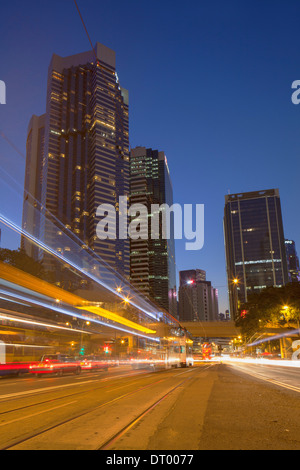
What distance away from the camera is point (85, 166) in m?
189

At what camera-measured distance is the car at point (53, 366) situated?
95.9 feet

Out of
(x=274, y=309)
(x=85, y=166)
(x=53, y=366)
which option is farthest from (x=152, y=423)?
(x=85, y=166)

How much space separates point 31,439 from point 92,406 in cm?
488

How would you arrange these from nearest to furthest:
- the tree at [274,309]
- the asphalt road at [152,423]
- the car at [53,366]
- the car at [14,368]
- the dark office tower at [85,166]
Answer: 1. the asphalt road at [152,423]
2. the car at [14,368]
3. the car at [53,366]
4. the tree at [274,309]
5. the dark office tower at [85,166]

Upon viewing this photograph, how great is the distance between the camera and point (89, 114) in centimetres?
19838

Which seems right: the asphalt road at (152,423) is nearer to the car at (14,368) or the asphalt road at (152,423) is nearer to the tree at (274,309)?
the car at (14,368)

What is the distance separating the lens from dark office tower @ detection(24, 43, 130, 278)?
6929 inches

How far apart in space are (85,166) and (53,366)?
167806 millimetres

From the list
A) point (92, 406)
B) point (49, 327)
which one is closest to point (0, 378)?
point (49, 327)

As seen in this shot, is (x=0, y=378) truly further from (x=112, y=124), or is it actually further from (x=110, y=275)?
(x=112, y=124)

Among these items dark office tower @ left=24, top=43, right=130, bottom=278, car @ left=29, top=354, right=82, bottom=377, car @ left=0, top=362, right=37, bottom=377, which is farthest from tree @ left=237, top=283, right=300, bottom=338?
dark office tower @ left=24, top=43, right=130, bottom=278

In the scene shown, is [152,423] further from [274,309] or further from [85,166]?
[85,166]

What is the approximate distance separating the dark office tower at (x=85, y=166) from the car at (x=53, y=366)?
13366 centimetres

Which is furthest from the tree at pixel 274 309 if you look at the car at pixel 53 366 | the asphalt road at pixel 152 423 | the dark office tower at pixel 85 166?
the dark office tower at pixel 85 166
